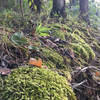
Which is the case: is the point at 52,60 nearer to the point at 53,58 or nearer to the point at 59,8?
the point at 53,58

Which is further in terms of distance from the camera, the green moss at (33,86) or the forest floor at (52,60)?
the forest floor at (52,60)

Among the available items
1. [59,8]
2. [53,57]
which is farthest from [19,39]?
[59,8]

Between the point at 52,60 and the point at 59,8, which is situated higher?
the point at 59,8

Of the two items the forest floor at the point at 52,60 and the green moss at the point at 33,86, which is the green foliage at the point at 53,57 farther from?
the green moss at the point at 33,86

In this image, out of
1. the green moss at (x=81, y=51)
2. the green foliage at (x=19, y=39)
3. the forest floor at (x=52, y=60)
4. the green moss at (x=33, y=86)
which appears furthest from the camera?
the green moss at (x=81, y=51)

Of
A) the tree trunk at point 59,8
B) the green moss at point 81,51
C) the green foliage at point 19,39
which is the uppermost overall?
the tree trunk at point 59,8

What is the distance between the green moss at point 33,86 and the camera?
3.15 feet

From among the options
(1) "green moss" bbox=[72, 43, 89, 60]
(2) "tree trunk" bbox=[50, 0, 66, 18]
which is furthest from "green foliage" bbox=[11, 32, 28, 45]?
(2) "tree trunk" bbox=[50, 0, 66, 18]

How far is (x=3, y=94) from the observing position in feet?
3.10

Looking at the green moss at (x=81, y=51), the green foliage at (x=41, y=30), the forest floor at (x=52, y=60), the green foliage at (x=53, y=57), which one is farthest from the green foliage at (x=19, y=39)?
the green moss at (x=81, y=51)

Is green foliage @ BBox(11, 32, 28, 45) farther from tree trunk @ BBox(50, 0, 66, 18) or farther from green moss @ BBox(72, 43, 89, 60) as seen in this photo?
tree trunk @ BBox(50, 0, 66, 18)

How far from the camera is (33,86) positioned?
1032 millimetres

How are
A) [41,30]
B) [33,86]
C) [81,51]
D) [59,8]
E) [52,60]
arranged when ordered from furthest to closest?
[59,8] → [41,30] → [81,51] → [52,60] → [33,86]

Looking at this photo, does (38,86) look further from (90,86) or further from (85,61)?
(85,61)
